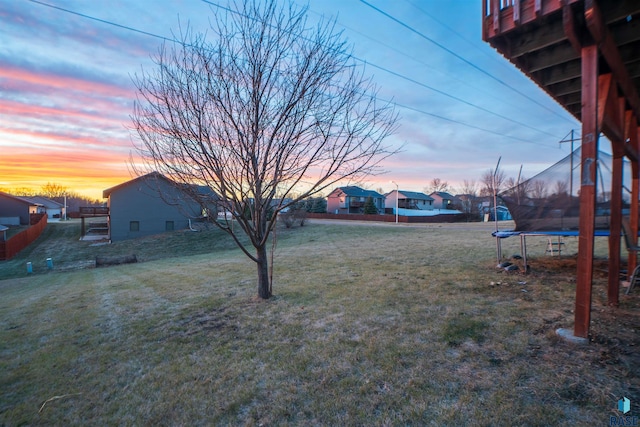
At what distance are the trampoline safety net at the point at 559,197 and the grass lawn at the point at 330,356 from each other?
3.17 ft

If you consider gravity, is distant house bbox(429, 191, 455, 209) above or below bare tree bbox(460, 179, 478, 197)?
below

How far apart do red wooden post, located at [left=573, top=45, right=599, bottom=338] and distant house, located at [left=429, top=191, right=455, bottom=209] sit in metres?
57.4

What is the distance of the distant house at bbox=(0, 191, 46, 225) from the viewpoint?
3484 cm

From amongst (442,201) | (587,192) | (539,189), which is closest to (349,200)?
(442,201)

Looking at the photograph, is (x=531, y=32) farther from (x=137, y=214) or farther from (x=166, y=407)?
(x=137, y=214)

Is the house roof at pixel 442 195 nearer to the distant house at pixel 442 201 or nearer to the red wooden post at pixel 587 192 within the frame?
the distant house at pixel 442 201

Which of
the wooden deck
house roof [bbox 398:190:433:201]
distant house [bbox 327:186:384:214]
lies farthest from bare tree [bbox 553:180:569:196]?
house roof [bbox 398:190:433:201]

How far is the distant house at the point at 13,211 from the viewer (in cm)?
3484

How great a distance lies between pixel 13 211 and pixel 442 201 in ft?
208

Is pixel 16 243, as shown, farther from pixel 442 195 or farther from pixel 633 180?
pixel 442 195

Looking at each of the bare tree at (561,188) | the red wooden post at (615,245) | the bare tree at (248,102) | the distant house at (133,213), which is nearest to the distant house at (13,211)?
the distant house at (133,213)

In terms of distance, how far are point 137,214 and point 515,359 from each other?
26.5 metres

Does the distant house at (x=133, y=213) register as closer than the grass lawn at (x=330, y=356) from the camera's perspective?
No

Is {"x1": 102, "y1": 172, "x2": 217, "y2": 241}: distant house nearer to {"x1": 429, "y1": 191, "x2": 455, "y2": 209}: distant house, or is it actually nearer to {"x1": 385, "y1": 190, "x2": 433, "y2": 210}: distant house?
{"x1": 385, "y1": 190, "x2": 433, "y2": 210}: distant house
